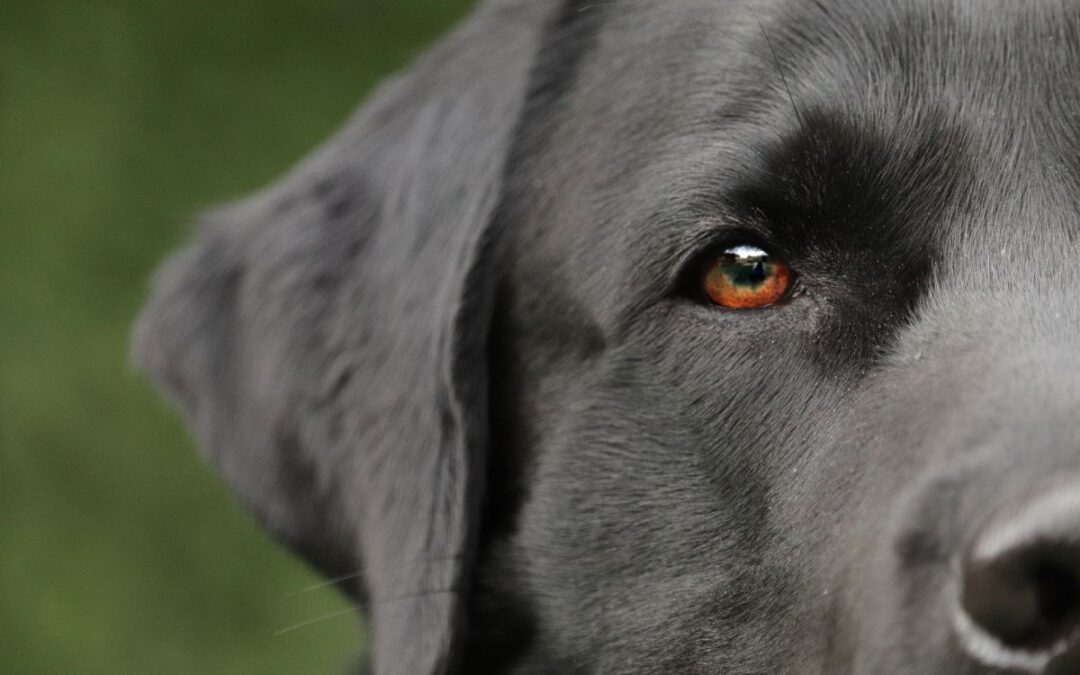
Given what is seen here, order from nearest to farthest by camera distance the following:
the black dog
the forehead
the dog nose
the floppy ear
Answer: the dog nose, the black dog, the forehead, the floppy ear

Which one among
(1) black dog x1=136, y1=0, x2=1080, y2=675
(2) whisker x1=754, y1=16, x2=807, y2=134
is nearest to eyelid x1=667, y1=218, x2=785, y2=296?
(1) black dog x1=136, y1=0, x2=1080, y2=675

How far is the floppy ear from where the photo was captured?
2797 mm

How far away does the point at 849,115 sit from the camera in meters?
2.42

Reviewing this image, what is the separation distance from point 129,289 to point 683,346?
4497 millimetres

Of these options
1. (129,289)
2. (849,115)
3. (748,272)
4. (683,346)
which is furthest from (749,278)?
(129,289)

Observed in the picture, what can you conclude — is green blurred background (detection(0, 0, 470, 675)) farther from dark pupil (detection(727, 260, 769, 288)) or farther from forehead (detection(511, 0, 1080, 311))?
dark pupil (detection(727, 260, 769, 288))

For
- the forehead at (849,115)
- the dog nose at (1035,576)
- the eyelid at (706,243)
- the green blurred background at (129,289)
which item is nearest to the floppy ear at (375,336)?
the forehead at (849,115)

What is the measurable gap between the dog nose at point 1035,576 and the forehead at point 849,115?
22.9 inches

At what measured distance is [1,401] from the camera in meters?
6.29

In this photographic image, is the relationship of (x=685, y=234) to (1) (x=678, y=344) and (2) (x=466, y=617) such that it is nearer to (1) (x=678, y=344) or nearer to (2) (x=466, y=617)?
(1) (x=678, y=344)

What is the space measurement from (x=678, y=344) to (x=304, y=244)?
3.14 feet

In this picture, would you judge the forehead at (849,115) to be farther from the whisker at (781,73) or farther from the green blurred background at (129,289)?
the green blurred background at (129,289)

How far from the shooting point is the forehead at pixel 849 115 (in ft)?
7.80

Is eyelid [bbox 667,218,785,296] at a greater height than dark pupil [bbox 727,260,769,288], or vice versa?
eyelid [bbox 667,218,785,296]
